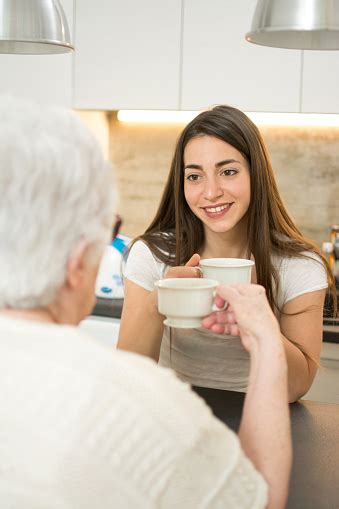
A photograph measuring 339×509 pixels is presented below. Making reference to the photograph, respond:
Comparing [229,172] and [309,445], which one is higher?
[229,172]

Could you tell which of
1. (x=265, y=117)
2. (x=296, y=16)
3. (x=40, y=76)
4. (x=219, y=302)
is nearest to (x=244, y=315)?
(x=219, y=302)

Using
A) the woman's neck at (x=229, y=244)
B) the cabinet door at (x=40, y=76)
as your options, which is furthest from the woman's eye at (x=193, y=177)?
the cabinet door at (x=40, y=76)

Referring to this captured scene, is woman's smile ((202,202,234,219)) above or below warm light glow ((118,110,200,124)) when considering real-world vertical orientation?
below

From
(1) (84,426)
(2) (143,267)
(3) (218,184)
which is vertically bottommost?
(2) (143,267)

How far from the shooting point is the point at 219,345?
177 centimetres

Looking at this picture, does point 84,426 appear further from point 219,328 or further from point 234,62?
point 234,62

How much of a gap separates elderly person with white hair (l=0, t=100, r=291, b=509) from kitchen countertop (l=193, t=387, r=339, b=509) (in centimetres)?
26

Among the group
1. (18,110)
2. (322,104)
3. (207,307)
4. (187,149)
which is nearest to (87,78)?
(322,104)

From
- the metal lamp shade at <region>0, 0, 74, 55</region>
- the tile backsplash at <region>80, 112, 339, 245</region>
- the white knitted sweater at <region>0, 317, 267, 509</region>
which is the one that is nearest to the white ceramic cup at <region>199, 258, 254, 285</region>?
the white knitted sweater at <region>0, 317, 267, 509</region>

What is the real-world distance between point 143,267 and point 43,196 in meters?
1.04

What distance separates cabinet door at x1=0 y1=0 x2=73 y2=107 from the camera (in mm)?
3793

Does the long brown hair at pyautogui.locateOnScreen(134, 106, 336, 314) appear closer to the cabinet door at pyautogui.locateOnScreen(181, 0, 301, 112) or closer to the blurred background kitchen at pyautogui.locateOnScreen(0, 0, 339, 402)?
the blurred background kitchen at pyautogui.locateOnScreen(0, 0, 339, 402)

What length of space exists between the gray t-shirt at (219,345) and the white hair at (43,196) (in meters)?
0.95

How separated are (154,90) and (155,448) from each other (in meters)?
3.03
